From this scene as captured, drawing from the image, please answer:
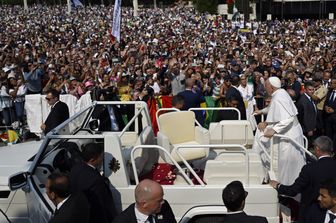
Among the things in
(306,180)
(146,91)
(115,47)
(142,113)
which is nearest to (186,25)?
(115,47)

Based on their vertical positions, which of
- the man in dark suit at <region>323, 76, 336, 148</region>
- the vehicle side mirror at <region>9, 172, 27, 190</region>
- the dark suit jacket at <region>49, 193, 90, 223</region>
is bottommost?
the man in dark suit at <region>323, 76, 336, 148</region>

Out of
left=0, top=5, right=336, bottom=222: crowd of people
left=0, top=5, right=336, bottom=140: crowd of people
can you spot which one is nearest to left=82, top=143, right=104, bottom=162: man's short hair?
left=0, top=5, right=336, bottom=222: crowd of people

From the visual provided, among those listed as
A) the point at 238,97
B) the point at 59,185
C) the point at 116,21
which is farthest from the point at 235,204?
the point at 116,21

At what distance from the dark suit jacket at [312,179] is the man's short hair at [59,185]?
7.19 feet

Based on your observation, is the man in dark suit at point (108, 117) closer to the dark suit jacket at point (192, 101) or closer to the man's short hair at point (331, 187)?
the dark suit jacket at point (192, 101)

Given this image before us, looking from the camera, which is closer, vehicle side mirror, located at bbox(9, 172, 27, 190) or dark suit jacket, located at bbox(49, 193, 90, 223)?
dark suit jacket, located at bbox(49, 193, 90, 223)

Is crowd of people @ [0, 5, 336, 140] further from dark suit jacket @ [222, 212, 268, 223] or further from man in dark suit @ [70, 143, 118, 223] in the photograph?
dark suit jacket @ [222, 212, 268, 223]

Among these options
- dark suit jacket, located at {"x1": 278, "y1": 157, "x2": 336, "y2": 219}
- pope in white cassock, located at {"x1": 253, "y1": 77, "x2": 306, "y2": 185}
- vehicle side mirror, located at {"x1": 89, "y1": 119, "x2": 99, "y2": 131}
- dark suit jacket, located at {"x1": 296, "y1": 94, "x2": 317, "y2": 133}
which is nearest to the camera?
dark suit jacket, located at {"x1": 278, "y1": 157, "x2": 336, "y2": 219}

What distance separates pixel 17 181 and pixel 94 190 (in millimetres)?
730

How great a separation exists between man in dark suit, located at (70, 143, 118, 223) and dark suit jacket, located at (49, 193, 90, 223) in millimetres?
301

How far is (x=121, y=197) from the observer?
5352mm

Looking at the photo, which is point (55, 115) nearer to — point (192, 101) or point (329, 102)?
point (192, 101)

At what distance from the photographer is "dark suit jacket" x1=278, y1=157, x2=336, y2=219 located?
497 centimetres

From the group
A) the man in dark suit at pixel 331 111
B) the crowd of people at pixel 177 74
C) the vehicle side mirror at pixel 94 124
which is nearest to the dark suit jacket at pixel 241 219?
the vehicle side mirror at pixel 94 124
